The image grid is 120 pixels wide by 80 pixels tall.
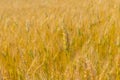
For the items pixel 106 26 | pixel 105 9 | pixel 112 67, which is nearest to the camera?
pixel 112 67

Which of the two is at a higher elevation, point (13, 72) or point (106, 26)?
point (106, 26)

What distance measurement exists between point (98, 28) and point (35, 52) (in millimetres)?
350

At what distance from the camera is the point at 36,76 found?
0.98 meters

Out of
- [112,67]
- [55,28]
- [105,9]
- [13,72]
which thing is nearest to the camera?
[112,67]

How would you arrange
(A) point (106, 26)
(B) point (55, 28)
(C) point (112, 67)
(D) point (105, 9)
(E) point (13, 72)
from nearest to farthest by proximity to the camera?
(C) point (112, 67)
(E) point (13, 72)
(A) point (106, 26)
(B) point (55, 28)
(D) point (105, 9)

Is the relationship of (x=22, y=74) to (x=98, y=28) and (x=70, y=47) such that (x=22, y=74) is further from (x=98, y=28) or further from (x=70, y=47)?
(x=98, y=28)

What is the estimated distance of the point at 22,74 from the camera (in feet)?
3.32

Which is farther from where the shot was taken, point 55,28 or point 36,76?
point 55,28

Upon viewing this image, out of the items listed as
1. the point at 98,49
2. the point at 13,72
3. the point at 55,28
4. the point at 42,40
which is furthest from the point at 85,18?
the point at 13,72

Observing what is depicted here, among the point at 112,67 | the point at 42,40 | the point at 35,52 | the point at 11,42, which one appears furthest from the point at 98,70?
the point at 11,42

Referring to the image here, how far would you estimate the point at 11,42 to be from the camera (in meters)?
1.38

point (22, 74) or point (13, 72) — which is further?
point (13, 72)

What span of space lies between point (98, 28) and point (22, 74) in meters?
0.51

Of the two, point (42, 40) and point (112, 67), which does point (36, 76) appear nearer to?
point (112, 67)
